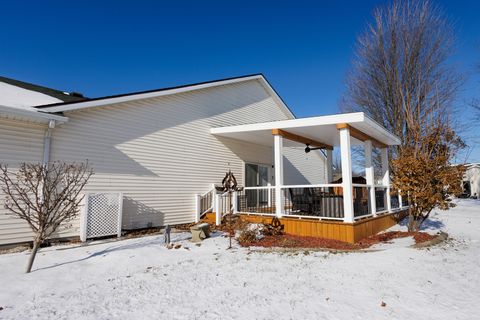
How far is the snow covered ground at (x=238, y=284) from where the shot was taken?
327 cm

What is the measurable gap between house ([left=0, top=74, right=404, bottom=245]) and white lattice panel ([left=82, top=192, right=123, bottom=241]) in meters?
0.05

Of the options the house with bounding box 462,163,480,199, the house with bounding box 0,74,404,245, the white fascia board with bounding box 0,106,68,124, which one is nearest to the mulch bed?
the house with bounding box 0,74,404,245

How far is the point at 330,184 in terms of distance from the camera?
7688mm

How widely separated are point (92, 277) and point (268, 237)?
4.30 metres

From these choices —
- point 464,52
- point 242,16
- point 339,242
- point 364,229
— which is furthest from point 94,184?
point 464,52

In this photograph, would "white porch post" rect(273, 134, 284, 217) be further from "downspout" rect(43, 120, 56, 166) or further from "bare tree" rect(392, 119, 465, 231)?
"downspout" rect(43, 120, 56, 166)

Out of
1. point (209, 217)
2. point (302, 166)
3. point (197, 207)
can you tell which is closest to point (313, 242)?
point (209, 217)

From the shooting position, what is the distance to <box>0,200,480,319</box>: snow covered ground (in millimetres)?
3270

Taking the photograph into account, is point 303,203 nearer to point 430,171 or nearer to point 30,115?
point 430,171

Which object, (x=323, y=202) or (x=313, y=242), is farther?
(x=323, y=202)

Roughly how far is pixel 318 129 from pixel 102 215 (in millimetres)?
6841

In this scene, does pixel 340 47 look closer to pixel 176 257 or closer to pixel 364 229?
pixel 364 229

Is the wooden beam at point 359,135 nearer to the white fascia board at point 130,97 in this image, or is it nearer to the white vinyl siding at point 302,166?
the white vinyl siding at point 302,166

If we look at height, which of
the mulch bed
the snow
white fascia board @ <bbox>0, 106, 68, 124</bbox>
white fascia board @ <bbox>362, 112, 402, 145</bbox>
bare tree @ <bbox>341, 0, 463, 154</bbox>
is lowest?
the mulch bed
